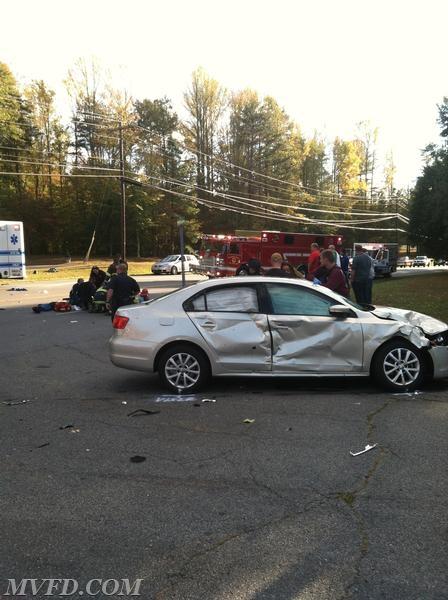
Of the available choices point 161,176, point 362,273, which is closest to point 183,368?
point 362,273

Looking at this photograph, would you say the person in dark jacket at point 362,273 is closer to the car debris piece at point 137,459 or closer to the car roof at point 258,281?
the car roof at point 258,281

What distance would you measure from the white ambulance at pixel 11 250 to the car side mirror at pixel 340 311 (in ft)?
89.0

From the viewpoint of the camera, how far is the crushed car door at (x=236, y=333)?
251 inches

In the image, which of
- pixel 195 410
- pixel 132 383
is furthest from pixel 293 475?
pixel 132 383

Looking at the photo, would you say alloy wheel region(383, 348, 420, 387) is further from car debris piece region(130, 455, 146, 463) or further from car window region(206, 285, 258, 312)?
car debris piece region(130, 455, 146, 463)

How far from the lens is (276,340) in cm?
637

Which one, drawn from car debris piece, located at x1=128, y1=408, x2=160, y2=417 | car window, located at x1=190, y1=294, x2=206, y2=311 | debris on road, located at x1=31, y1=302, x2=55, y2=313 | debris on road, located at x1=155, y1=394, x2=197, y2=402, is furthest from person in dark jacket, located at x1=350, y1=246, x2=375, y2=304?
debris on road, located at x1=31, y1=302, x2=55, y2=313

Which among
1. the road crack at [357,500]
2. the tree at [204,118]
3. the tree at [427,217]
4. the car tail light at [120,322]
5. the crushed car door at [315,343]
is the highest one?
the tree at [204,118]

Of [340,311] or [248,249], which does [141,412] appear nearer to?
[340,311]

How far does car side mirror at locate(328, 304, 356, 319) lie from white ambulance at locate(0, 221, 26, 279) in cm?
2713

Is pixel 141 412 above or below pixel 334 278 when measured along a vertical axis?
below

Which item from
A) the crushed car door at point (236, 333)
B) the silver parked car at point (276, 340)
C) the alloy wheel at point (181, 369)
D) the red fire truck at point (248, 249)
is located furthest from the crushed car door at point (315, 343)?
the red fire truck at point (248, 249)

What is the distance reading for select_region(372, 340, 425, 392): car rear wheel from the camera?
248 inches

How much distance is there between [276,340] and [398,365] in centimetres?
148
